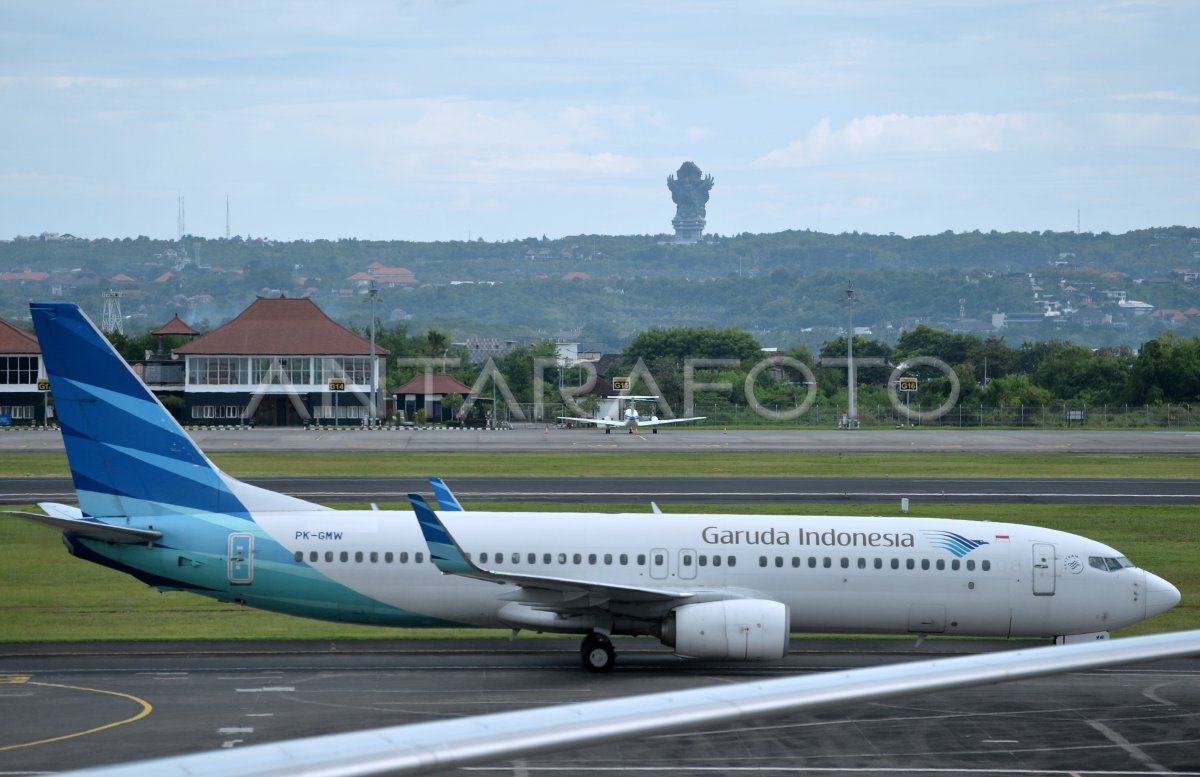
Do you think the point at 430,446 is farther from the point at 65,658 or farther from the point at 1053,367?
the point at 1053,367

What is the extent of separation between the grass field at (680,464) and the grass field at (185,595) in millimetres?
16760

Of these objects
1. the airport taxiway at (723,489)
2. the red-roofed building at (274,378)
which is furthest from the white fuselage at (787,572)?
the red-roofed building at (274,378)

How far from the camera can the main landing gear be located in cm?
2820

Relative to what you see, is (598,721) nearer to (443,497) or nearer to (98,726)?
(98,726)

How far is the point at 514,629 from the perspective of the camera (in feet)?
94.6

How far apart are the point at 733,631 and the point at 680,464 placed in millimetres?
48481

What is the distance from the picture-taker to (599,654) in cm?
2820

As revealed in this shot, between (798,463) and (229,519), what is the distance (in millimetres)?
52073

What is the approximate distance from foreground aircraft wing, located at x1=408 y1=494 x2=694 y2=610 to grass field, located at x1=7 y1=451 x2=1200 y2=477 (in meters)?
40.8

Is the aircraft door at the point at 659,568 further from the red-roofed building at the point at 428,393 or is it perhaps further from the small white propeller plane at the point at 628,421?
the red-roofed building at the point at 428,393

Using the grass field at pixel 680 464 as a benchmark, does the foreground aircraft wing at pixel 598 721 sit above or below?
above

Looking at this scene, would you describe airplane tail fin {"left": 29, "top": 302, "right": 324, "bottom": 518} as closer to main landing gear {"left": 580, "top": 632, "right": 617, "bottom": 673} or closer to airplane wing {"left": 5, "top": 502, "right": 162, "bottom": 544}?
→ airplane wing {"left": 5, "top": 502, "right": 162, "bottom": 544}

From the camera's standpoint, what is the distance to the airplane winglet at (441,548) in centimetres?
2541

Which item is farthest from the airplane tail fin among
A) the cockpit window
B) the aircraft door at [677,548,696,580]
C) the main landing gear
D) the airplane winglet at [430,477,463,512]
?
the cockpit window
